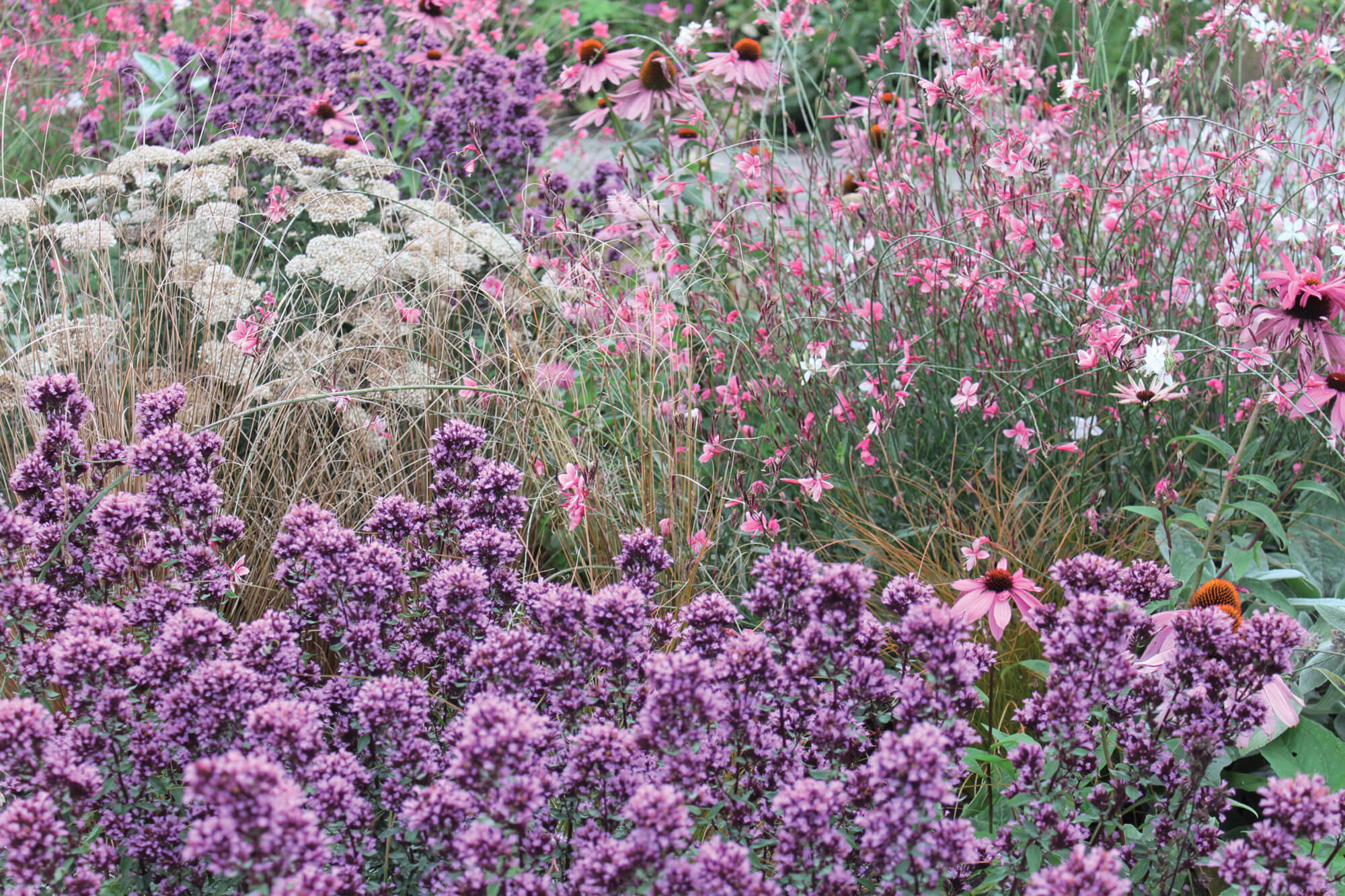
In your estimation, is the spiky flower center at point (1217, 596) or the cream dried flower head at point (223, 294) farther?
the cream dried flower head at point (223, 294)

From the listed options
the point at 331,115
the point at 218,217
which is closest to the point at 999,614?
the point at 218,217

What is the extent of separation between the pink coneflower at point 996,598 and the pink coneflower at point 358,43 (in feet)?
12.1

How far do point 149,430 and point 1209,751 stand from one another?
1889 mm

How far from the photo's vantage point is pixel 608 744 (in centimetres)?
149

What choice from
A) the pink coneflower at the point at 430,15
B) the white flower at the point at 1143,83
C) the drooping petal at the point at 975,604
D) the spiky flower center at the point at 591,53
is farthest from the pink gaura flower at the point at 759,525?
the pink coneflower at the point at 430,15

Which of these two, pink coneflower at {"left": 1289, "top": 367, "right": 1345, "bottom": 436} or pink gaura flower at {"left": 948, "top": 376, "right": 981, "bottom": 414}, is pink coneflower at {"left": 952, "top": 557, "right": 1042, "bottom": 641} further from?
pink coneflower at {"left": 1289, "top": 367, "right": 1345, "bottom": 436}

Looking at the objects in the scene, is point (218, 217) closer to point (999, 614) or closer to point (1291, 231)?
point (999, 614)

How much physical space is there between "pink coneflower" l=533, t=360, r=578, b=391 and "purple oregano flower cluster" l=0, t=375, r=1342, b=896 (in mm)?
1284

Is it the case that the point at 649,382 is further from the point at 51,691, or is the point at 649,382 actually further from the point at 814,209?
the point at 51,691

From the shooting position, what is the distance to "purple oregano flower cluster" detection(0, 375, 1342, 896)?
1.34 metres

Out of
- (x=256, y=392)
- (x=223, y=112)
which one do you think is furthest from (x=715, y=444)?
(x=223, y=112)

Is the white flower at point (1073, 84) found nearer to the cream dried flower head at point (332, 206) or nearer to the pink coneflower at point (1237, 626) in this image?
the pink coneflower at point (1237, 626)

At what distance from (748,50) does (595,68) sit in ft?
1.84

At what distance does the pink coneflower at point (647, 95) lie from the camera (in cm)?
392
